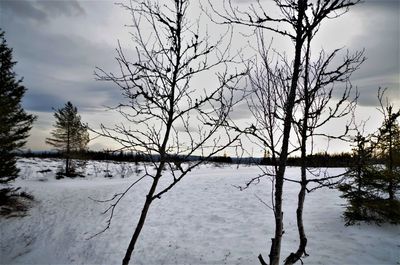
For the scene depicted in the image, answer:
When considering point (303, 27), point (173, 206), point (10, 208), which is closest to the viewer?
point (303, 27)

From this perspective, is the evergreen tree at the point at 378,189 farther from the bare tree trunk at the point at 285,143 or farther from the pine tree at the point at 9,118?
the pine tree at the point at 9,118

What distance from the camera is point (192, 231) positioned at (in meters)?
12.1

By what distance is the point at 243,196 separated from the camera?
15797 millimetres

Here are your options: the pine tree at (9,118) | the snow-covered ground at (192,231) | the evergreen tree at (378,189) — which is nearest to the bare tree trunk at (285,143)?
the snow-covered ground at (192,231)

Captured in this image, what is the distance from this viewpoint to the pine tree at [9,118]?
16.4 m

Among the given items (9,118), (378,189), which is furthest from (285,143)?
(9,118)

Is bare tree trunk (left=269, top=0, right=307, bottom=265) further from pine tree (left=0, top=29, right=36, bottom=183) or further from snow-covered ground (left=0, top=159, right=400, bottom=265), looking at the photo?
pine tree (left=0, top=29, right=36, bottom=183)

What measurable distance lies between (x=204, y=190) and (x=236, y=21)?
13933mm

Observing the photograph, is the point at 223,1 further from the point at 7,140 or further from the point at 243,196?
the point at 7,140

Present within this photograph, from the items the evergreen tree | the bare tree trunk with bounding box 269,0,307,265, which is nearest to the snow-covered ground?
the evergreen tree

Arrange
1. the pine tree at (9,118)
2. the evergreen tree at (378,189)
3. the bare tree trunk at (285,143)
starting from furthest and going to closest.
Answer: the pine tree at (9,118)
the evergreen tree at (378,189)
the bare tree trunk at (285,143)

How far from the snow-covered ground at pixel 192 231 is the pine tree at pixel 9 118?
9.59ft

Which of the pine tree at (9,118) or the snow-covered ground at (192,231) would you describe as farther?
the pine tree at (9,118)

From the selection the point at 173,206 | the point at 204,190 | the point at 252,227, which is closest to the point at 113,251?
the point at 173,206
